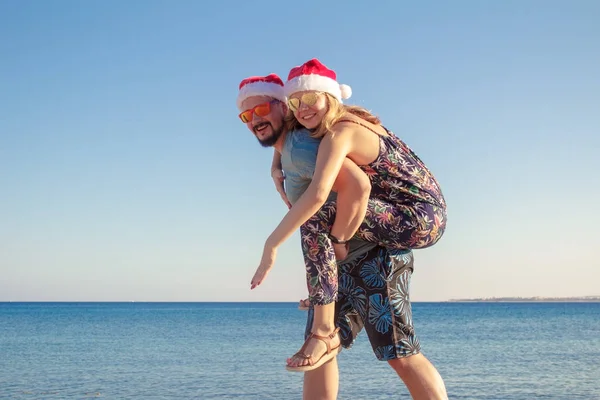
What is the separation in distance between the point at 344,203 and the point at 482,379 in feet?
53.0

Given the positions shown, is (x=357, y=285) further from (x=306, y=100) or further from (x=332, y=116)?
(x=306, y=100)

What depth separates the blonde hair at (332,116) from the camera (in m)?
3.77

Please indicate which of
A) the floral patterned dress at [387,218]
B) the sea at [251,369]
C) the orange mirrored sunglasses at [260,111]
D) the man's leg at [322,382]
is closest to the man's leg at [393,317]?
the floral patterned dress at [387,218]

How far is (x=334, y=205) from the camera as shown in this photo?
12.0 ft

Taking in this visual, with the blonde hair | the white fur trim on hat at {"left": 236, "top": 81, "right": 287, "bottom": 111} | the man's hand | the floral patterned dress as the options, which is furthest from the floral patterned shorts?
the white fur trim on hat at {"left": 236, "top": 81, "right": 287, "bottom": 111}

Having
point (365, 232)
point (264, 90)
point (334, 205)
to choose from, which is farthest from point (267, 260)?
point (264, 90)

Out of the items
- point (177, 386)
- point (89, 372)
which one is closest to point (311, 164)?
point (177, 386)

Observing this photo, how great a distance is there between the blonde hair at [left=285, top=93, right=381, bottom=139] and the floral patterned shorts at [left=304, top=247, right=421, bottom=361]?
0.69m

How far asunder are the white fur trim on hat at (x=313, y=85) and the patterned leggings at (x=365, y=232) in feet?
1.99

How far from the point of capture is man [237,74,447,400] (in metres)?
3.80

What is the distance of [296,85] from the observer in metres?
3.87

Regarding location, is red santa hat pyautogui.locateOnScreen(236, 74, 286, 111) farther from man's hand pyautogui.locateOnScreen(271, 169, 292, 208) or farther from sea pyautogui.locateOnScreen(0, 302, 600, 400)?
sea pyautogui.locateOnScreen(0, 302, 600, 400)

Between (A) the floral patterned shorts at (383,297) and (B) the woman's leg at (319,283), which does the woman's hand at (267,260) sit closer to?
(B) the woman's leg at (319,283)

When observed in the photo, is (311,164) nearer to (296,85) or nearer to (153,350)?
(296,85)
